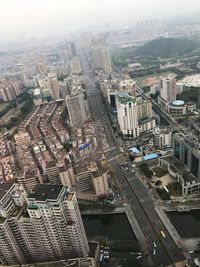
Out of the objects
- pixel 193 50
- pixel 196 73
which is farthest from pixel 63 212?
pixel 193 50

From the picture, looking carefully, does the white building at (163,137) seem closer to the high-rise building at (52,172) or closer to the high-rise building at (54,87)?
the high-rise building at (52,172)

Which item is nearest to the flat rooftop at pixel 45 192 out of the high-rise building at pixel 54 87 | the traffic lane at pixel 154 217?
the traffic lane at pixel 154 217

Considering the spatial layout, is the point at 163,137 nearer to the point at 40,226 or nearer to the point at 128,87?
the point at 128,87

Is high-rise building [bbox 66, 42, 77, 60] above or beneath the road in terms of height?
above

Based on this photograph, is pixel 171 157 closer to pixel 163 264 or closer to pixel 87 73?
pixel 163 264

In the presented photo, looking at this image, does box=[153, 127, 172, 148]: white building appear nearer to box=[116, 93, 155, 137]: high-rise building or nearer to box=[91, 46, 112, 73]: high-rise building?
box=[116, 93, 155, 137]: high-rise building

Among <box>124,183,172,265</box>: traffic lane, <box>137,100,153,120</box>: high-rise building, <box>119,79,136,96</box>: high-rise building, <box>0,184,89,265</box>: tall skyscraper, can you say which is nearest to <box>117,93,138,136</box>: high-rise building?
<box>137,100,153,120</box>: high-rise building
